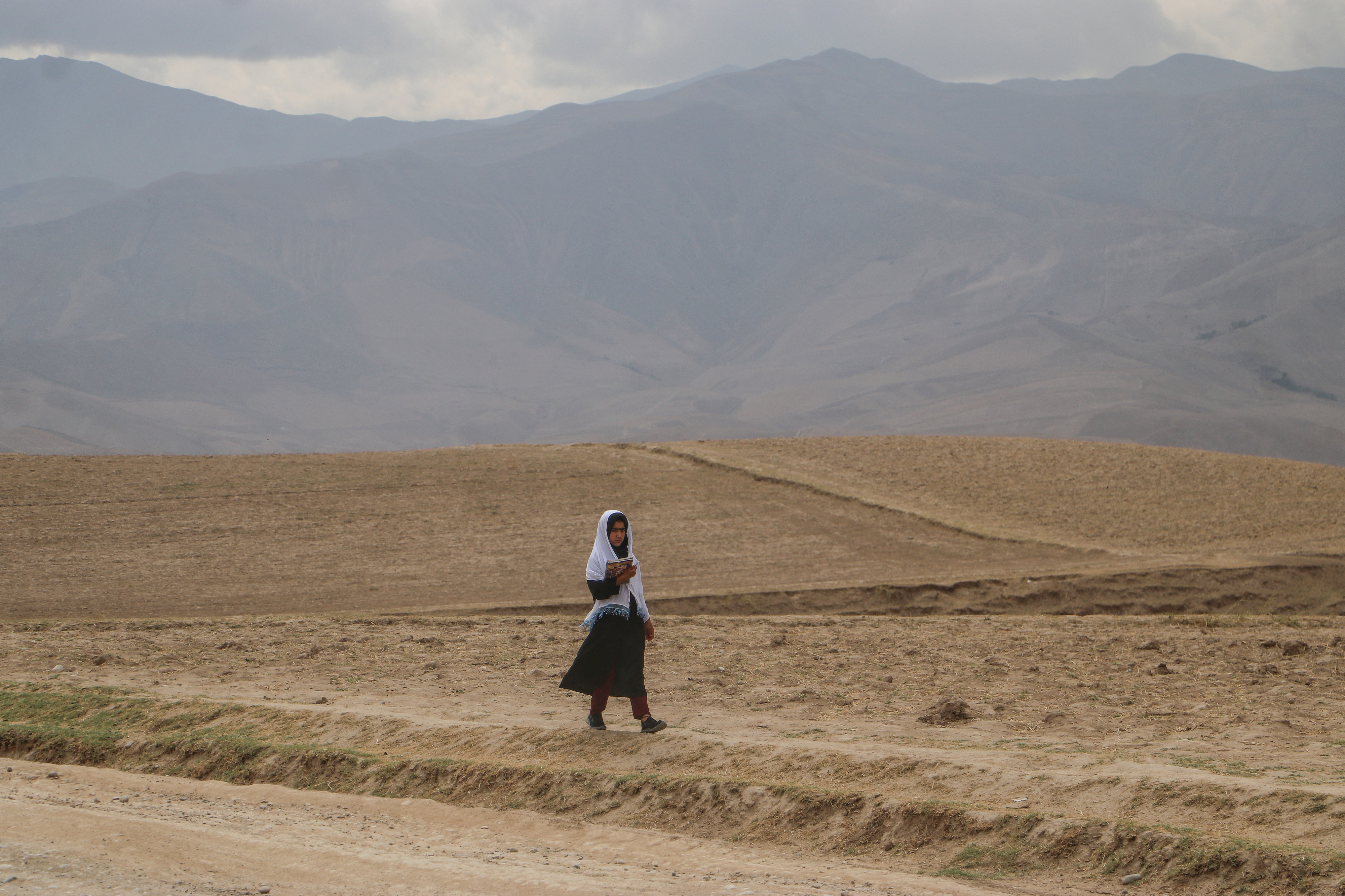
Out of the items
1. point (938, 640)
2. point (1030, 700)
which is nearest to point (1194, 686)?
point (1030, 700)

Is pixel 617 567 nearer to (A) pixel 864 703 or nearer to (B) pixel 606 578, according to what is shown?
(B) pixel 606 578

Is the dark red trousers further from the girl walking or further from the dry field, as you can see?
the dry field

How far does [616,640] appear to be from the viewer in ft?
36.4

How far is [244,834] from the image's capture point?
8234 millimetres

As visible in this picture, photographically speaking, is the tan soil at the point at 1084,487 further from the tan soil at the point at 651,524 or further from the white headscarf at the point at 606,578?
the white headscarf at the point at 606,578

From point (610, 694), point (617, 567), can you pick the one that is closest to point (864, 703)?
point (610, 694)

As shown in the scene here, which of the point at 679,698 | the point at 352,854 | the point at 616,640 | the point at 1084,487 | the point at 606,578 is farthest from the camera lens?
the point at 1084,487

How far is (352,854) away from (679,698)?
19.3 feet

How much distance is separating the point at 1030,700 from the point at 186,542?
73.4ft

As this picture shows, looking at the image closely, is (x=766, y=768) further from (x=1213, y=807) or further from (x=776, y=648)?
(x=776, y=648)

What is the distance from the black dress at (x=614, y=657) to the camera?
11.1 metres

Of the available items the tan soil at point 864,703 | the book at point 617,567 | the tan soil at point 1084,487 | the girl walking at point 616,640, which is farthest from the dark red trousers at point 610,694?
the tan soil at point 1084,487

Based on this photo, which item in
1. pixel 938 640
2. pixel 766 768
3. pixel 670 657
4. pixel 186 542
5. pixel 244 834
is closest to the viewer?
pixel 244 834

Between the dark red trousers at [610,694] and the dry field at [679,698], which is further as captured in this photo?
the dark red trousers at [610,694]
